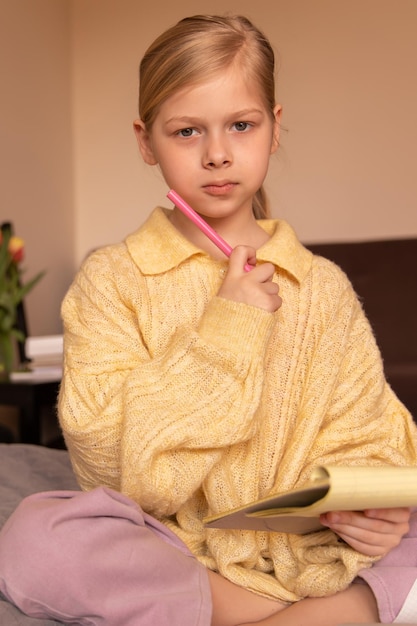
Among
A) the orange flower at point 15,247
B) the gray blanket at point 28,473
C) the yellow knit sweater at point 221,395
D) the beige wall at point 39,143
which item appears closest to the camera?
the yellow knit sweater at point 221,395

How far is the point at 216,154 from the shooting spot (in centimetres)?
104

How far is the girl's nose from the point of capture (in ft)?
3.42

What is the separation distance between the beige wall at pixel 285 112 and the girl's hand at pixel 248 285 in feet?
5.50

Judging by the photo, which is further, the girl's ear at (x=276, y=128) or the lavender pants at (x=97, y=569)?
the girl's ear at (x=276, y=128)

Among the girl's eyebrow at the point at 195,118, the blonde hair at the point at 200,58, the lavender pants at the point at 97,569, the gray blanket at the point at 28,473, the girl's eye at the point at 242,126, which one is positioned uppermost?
the blonde hair at the point at 200,58

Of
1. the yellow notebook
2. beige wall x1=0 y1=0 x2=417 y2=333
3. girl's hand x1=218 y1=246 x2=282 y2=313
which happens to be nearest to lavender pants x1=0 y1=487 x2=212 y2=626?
the yellow notebook

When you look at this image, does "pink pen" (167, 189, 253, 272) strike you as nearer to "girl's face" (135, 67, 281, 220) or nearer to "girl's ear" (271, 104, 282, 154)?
"girl's face" (135, 67, 281, 220)

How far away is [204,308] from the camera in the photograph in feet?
3.68

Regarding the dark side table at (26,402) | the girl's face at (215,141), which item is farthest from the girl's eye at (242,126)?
the dark side table at (26,402)

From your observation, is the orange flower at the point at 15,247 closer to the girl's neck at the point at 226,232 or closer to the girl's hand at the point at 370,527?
the girl's neck at the point at 226,232

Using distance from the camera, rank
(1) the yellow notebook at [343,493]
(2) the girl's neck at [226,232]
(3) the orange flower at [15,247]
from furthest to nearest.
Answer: (3) the orange flower at [15,247]
(2) the girl's neck at [226,232]
(1) the yellow notebook at [343,493]

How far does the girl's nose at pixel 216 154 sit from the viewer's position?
3.42 feet

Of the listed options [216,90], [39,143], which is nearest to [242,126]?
[216,90]

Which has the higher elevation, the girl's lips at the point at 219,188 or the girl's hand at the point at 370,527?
the girl's lips at the point at 219,188
